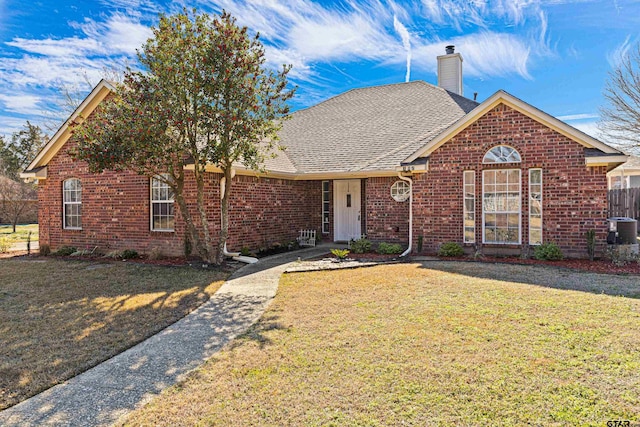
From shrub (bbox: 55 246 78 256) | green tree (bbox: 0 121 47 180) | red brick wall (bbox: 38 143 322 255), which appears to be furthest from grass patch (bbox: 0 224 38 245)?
green tree (bbox: 0 121 47 180)

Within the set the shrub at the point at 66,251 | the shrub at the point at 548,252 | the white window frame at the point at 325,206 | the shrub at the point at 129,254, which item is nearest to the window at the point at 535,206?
the shrub at the point at 548,252

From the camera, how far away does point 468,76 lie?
2311 centimetres

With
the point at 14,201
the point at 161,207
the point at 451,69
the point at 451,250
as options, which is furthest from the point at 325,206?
the point at 14,201

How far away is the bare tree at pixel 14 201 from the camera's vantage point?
27875mm

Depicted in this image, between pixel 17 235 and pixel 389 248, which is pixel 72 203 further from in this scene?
pixel 17 235

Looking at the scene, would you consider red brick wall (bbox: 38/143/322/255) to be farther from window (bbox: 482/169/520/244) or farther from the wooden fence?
the wooden fence

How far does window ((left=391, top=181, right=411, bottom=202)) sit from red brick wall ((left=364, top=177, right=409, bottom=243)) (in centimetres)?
11

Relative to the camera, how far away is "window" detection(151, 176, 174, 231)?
1244 centimetres

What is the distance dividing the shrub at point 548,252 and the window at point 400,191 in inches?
167

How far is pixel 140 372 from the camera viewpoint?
14.6ft

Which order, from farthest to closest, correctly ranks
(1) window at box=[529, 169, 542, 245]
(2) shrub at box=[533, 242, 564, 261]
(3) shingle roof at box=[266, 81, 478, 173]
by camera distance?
1. (3) shingle roof at box=[266, 81, 478, 173]
2. (1) window at box=[529, 169, 542, 245]
3. (2) shrub at box=[533, 242, 564, 261]

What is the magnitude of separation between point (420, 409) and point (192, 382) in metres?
2.24

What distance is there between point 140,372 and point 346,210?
11580 millimetres

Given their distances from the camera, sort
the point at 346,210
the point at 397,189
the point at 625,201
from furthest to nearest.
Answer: the point at 625,201 → the point at 346,210 → the point at 397,189
